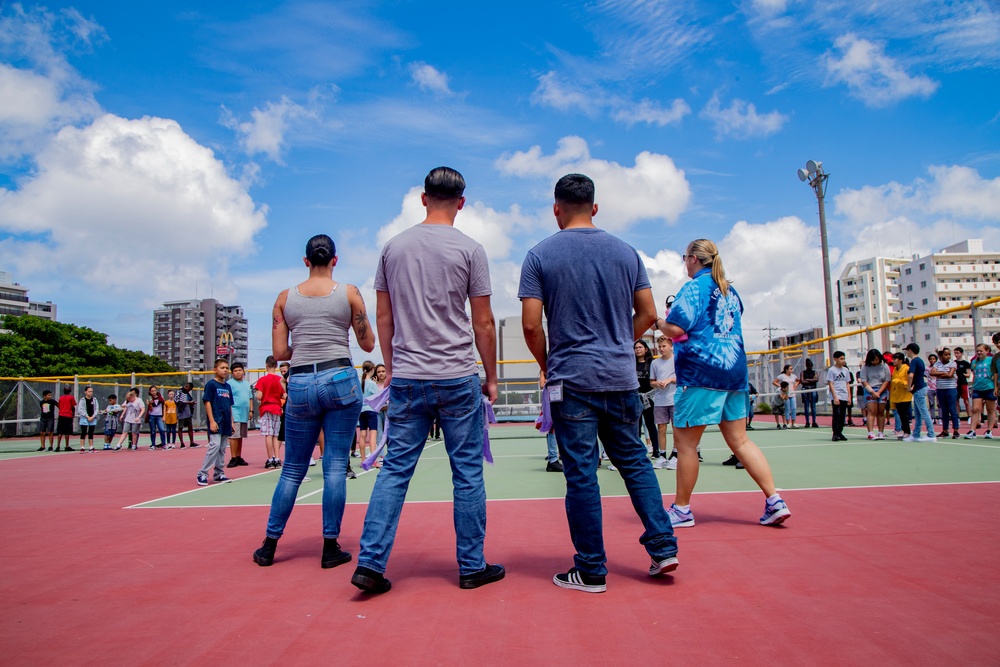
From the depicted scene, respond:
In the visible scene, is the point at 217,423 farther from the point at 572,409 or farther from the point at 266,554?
the point at 572,409

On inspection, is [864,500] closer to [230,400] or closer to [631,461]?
[631,461]

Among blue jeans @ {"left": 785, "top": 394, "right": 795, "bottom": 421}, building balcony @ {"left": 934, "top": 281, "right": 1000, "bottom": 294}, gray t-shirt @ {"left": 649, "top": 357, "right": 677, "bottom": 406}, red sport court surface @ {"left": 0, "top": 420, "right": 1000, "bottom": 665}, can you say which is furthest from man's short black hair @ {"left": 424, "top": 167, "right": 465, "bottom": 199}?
building balcony @ {"left": 934, "top": 281, "right": 1000, "bottom": 294}

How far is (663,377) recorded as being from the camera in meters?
9.47

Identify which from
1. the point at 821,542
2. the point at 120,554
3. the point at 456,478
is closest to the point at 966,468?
the point at 821,542

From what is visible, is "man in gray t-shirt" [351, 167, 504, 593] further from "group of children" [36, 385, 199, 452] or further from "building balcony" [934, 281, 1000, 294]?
"building balcony" [934, 281, 1000, 294]

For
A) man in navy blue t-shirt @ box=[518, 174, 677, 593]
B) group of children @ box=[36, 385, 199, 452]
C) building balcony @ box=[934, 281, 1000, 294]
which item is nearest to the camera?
man in navy blue t-shirt @ box=[518, 174, 677, 593]

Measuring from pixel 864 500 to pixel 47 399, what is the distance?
22033 mm

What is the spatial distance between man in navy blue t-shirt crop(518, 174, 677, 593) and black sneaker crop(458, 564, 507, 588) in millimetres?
326

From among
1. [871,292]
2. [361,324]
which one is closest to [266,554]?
[361,324]

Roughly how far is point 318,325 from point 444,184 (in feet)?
4.17

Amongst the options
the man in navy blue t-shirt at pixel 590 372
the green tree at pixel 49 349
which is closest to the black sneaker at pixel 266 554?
the man in navy blue t-shirt at pixel 590 372

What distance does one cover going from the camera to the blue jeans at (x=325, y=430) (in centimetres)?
420

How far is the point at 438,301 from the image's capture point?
362 cm

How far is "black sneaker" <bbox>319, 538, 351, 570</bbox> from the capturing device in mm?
4121
